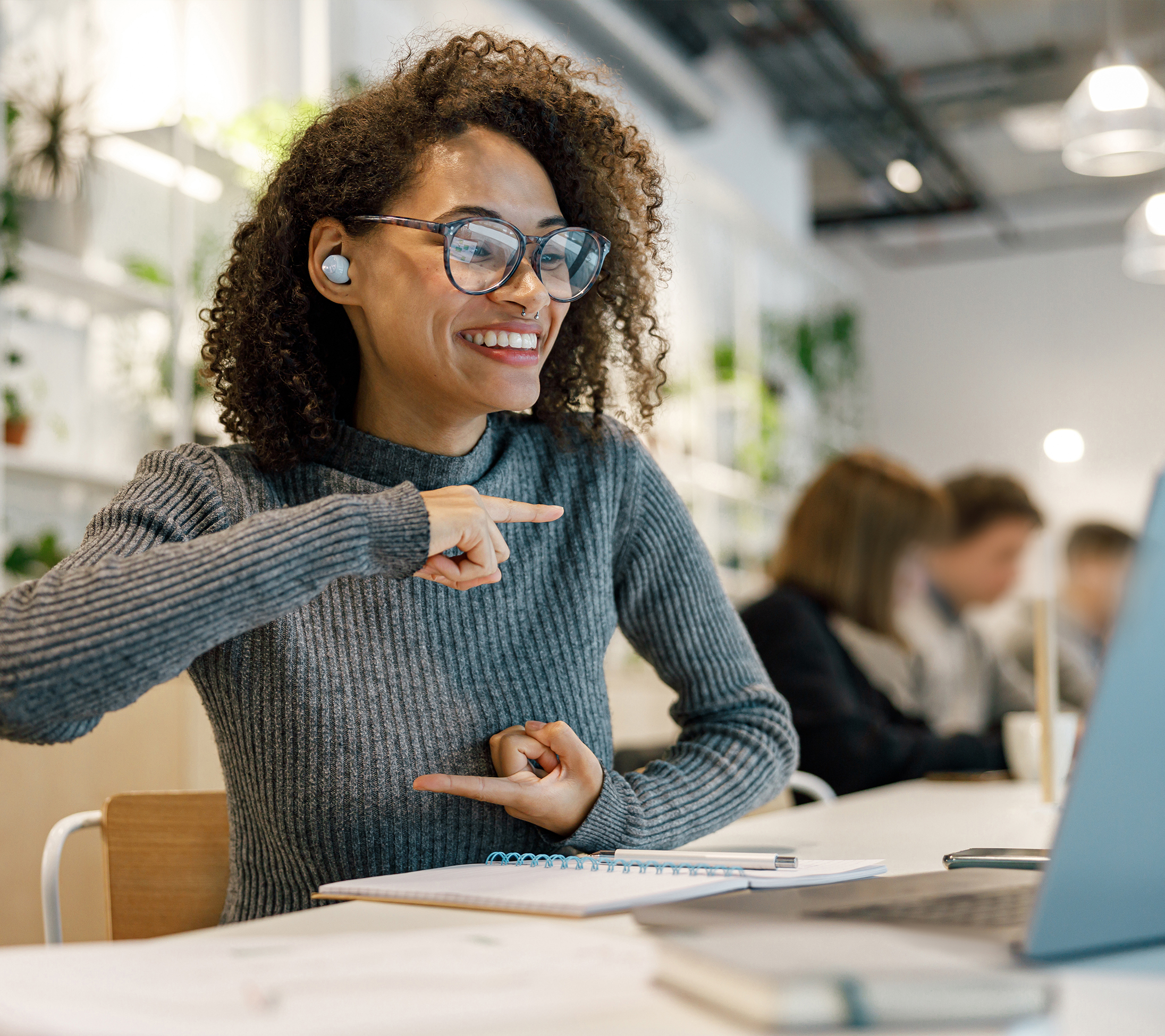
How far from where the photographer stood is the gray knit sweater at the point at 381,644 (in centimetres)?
97

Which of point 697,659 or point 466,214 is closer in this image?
point 466,214

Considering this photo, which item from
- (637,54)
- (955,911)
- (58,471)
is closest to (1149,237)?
(637,54)

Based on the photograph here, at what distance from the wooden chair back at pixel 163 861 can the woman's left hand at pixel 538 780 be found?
315 millimetres

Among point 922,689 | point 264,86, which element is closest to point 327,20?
point 264,86

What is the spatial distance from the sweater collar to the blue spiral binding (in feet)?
1.41

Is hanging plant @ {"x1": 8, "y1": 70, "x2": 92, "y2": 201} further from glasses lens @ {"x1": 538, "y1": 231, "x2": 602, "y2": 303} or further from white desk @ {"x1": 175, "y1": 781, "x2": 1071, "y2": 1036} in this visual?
white desk @ {"x1": 175, "y1": 781, "x2": 1071, "y2": 1036}

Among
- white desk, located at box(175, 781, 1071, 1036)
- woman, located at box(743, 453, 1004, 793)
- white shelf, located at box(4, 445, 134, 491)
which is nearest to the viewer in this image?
white desk, located at box(175, 781, 1071, 1036)

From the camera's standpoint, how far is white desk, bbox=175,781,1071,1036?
55 cm

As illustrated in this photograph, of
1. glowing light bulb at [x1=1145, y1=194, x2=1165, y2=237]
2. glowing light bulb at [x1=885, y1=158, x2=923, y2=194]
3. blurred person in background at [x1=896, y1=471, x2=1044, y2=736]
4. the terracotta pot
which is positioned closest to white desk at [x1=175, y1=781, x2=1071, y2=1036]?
blurred person in background at [x1=896, y1=471, x2=1044, y2=736]

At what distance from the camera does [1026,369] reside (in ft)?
28.1

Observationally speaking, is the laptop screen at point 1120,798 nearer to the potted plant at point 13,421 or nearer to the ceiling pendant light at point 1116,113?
the potted plant at point 13,421

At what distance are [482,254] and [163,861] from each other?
0.69m

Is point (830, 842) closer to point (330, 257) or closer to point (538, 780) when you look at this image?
point (538, 780)

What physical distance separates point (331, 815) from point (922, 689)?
2.18 m
